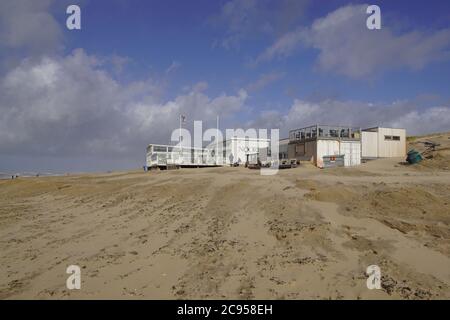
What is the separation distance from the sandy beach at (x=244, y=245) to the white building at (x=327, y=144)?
1751 cm

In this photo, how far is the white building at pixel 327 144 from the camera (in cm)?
3119

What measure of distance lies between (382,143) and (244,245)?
3109 centimetres

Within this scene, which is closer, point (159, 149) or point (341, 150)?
point (341, 150)

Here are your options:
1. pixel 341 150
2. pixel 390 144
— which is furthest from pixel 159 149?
pixel 390 144

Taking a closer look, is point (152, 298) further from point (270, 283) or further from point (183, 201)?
point (183, 201)

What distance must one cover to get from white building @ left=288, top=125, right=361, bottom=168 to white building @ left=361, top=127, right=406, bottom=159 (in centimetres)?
113

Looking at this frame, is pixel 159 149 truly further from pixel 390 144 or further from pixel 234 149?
pixel 390 144

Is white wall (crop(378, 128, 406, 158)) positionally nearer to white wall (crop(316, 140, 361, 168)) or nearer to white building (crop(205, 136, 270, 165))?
white wall (crop(316, 140, 361, 168))

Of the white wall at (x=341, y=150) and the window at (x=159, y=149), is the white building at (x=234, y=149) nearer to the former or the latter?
the window at (x=159, y=149)

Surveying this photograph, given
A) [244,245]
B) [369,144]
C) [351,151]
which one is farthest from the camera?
[369,144]

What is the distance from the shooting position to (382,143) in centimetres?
3516
